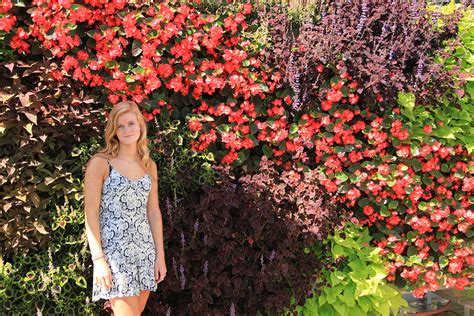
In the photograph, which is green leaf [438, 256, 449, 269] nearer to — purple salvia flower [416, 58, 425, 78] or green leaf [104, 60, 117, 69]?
purple salvia flower [416, 58, 425, 78]

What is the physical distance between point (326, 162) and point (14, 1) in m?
2.17

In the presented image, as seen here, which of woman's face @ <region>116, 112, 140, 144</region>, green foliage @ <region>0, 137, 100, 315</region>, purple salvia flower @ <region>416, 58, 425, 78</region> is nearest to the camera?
woman's face @ <region>116, 112, 140, 144</region>

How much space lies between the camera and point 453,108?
3855 millimetres

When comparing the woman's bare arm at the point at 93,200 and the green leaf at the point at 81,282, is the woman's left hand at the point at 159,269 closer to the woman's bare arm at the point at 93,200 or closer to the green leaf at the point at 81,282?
the woman's bare arm at the point at 93,200

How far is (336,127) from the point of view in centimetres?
359

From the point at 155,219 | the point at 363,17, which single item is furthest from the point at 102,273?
the point at 363,17

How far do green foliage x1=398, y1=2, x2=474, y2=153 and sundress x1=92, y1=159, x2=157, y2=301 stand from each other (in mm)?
1973

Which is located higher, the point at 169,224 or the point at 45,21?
the point at 45,21

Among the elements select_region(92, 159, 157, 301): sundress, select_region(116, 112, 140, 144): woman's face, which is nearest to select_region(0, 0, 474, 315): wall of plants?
select_region(92, 159, 157, 301): sundress

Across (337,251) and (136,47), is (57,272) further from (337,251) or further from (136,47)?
(337,251)

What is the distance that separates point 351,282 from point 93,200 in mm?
1885

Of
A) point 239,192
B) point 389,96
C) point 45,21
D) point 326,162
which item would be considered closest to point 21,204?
point 45,21

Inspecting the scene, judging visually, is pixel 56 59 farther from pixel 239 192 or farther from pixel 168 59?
pixel 239 192

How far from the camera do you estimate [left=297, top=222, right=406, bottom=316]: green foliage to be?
3.52m
